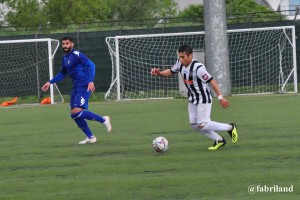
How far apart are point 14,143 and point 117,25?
74.6 ft

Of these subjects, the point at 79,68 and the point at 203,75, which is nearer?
the point at 203,75

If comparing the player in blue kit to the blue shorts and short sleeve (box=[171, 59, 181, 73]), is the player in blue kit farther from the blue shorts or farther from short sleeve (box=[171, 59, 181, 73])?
short sleeve (box=[171, 59, 181, 73])

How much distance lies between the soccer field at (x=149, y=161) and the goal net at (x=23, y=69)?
12.5 meters

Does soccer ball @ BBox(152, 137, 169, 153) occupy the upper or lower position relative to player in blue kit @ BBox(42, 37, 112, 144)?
lower

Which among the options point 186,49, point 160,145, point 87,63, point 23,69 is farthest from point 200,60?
point 160,145

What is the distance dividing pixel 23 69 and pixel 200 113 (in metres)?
21.7

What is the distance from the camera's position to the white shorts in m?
14.1

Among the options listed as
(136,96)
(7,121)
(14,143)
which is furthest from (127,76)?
(14,143)

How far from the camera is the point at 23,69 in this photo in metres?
35.0

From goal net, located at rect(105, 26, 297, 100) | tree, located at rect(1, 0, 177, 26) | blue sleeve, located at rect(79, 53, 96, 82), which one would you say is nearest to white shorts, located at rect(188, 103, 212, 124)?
blue sleeve, located at rect(79, 53, 96, 82)

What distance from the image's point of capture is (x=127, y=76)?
110 ft

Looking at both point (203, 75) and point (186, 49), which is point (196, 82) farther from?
point (186, 49)

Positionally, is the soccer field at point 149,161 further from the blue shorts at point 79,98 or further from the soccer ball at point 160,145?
the blue shorts at point 79,98

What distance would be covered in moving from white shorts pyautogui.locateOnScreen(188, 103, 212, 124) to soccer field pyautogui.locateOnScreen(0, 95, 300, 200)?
0.47 metres
